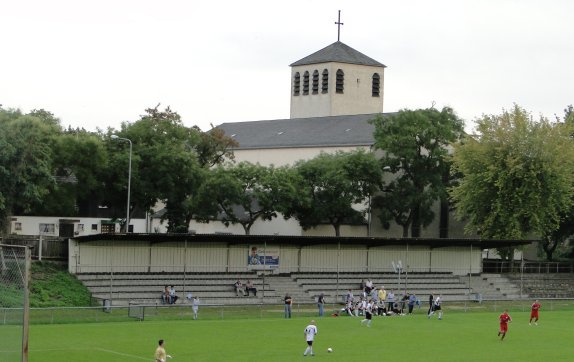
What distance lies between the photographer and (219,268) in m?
66.8

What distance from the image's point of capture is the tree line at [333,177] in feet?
269

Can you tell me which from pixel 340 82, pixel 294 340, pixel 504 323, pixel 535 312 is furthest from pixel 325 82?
pixel 294 340

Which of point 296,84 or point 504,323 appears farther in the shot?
point 296,84

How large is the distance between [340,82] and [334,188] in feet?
123

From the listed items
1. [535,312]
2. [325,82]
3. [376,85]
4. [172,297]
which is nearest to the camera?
[535,312]

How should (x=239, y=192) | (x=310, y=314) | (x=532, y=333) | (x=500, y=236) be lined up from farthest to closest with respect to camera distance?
(x=239, y=192) → (x=500, y=236) → (x=310, y=314) → (x=532, y=333)

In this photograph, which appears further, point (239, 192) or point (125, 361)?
point (239, 192)

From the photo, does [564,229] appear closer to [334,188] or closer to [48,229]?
[334,188]

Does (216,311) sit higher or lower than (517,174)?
lower

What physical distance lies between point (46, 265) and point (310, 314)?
15.4 meters

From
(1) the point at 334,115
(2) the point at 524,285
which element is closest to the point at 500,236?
(2) the point at 524,285

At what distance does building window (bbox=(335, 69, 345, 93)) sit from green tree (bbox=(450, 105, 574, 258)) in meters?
44.3

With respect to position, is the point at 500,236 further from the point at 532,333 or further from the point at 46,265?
the point at 46,265

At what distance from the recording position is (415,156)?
95.1m
